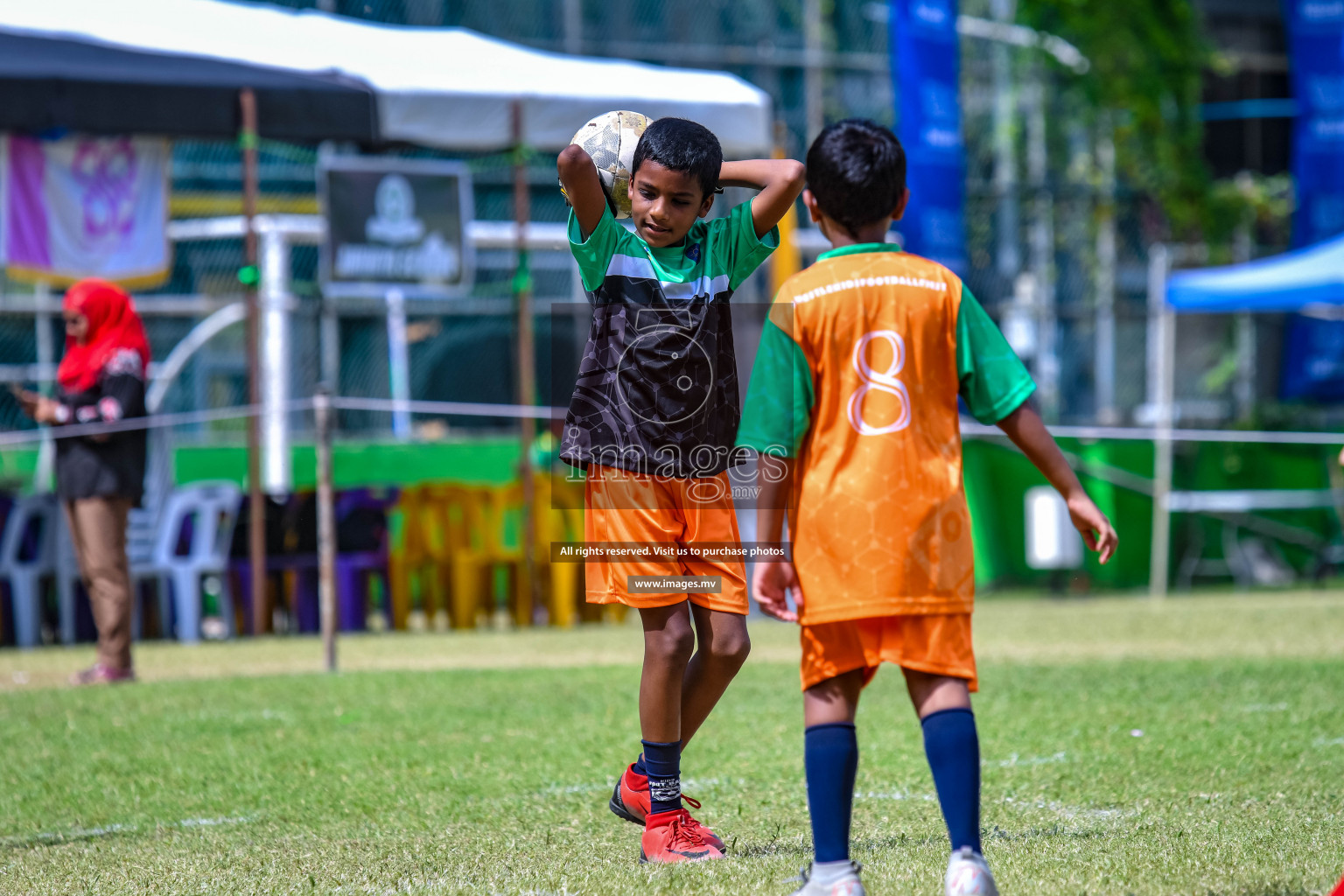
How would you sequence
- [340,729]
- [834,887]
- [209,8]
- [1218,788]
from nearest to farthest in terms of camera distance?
[834,887], [1218,788], [340,729], [209,8]

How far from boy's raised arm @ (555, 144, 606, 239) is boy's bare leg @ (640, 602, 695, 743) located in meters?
0.97

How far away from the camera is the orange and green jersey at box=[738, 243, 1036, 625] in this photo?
334cm

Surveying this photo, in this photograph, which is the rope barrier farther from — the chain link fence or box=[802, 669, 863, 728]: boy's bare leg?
box=[802, 669, 863, 728]: boy's bare leg

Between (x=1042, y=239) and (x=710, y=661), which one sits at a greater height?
(x=1042, y=239)

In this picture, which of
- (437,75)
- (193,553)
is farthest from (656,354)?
(437,75)

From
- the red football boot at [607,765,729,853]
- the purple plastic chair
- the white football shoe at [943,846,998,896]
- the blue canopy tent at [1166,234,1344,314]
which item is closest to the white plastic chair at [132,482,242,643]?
the purple plastic chair

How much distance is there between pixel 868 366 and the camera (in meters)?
3.40

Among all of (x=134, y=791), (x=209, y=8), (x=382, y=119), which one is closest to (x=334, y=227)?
(x=382, y=119)

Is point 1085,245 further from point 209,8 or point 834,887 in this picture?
point 834,887

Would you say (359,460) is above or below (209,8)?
below

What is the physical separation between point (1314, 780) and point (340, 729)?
3.67 m

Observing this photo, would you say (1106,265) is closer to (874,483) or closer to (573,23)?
(573,23)

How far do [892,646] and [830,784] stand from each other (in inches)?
12.1

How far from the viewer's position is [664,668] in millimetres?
4117
